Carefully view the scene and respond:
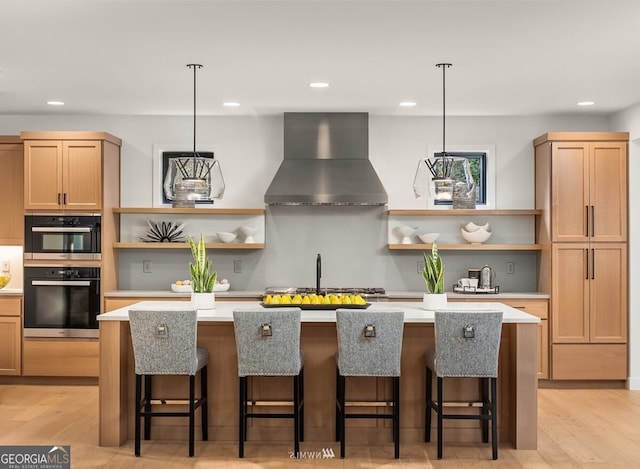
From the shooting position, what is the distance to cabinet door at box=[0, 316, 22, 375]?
6.36 m

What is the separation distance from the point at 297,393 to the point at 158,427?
110 centimetres

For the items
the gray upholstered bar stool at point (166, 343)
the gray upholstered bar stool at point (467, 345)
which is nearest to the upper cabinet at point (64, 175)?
the gray upholstered bar stool at point (166, 343)

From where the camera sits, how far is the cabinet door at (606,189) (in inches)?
250

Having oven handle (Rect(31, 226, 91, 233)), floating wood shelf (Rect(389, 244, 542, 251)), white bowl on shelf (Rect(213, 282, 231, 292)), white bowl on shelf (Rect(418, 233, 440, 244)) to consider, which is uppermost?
oven handle (Rect(31, 226, 91, 233))

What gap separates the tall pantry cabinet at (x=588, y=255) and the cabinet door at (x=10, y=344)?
4988 millimetres

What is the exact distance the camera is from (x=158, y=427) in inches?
182

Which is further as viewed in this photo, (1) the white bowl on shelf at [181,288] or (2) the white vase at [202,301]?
(1) the white bowl on shelf at [181,288]

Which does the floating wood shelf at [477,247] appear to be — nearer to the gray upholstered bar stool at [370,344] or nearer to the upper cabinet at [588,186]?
the upper cabinet at [588,186]

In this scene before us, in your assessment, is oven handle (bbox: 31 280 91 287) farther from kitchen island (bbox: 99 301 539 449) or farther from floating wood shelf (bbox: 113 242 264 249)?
kitchen island (bbox: 99 301 539 449)

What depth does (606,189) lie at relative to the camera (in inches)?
251

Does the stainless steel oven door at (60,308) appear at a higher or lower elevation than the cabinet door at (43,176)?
lower

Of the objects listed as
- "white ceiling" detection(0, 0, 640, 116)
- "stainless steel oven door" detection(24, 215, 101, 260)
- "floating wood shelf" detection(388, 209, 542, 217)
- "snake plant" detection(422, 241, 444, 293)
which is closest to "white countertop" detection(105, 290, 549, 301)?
"stainless steel oven door" detection(24, 215, 101, 260)

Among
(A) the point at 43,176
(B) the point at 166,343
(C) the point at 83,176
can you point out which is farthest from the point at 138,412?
(A) the point at 43,176

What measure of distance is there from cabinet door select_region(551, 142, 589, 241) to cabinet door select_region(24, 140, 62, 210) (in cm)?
464
